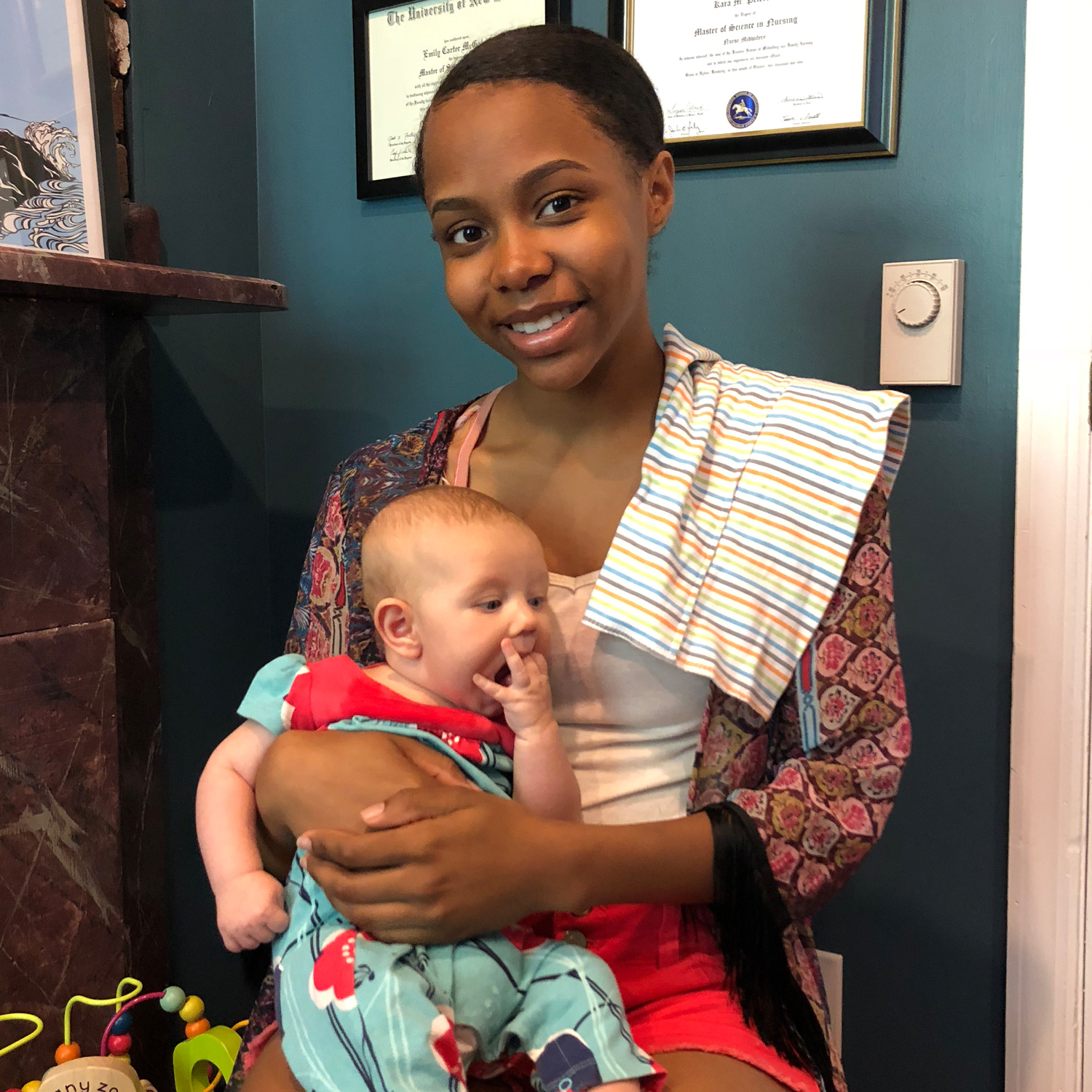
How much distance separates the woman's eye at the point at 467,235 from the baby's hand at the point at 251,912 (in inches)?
26.9

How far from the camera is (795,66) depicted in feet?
4.40

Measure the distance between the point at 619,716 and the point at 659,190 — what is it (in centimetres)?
59

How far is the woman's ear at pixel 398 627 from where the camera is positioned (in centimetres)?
98

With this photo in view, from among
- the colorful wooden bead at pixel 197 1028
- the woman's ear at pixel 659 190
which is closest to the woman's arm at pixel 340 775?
the colorful wooden bead at pixel 197 1028

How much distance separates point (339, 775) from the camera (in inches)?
36.2

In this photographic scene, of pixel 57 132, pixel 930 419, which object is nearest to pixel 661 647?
pixel 930 419

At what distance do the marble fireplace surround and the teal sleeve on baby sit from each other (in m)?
0.47

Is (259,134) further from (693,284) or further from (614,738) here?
(614,738)

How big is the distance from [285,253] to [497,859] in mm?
1359

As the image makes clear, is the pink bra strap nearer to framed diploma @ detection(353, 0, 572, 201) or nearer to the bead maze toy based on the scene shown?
framed diploma @ detection(353, 0, 572, 201)

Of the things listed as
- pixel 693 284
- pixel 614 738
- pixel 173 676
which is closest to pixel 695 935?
pixel 614 738

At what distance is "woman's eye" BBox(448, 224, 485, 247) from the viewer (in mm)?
1071

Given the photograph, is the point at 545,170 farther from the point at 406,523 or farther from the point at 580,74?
the point at 406,523
